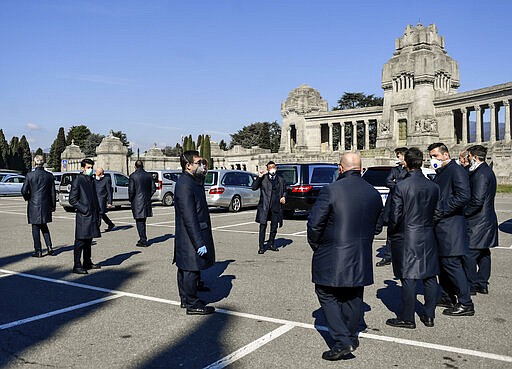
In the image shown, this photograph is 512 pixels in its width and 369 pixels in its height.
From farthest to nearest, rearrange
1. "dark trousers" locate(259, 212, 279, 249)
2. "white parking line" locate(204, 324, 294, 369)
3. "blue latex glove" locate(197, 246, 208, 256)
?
1. "dark trousers" locate(259, 212, 279, 249)
2. "blue latex glove" locate(197, 246, 208, 256)
3. "white parking line" locate(204, 324, 294, 369)

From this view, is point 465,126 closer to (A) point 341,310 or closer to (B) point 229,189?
(B) point 229,189

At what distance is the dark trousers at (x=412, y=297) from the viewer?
564 centimetres

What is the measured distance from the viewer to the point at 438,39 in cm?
5528

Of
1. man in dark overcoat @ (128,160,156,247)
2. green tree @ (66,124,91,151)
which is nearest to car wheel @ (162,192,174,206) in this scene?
man in dark overcoat @ (128,160,156,247)

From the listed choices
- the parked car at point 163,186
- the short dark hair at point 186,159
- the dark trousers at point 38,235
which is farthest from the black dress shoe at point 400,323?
the parked car at point 163,186

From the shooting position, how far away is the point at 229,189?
21.2 metres

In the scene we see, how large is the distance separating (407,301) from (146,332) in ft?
9.49

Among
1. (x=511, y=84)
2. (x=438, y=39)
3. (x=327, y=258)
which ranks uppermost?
(x=438, y=39)

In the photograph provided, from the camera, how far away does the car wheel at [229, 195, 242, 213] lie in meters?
21.4

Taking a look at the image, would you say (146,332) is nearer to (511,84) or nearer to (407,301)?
(407,301)

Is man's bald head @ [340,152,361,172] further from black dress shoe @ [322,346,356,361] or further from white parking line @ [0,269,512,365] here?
white parking line @ [0,269,512,365]

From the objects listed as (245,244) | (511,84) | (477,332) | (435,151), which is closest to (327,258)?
(477,332)

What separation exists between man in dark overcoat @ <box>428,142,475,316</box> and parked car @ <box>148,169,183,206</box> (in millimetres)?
19183

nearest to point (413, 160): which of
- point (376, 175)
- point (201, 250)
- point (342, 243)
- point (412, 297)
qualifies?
point (412, 297)
